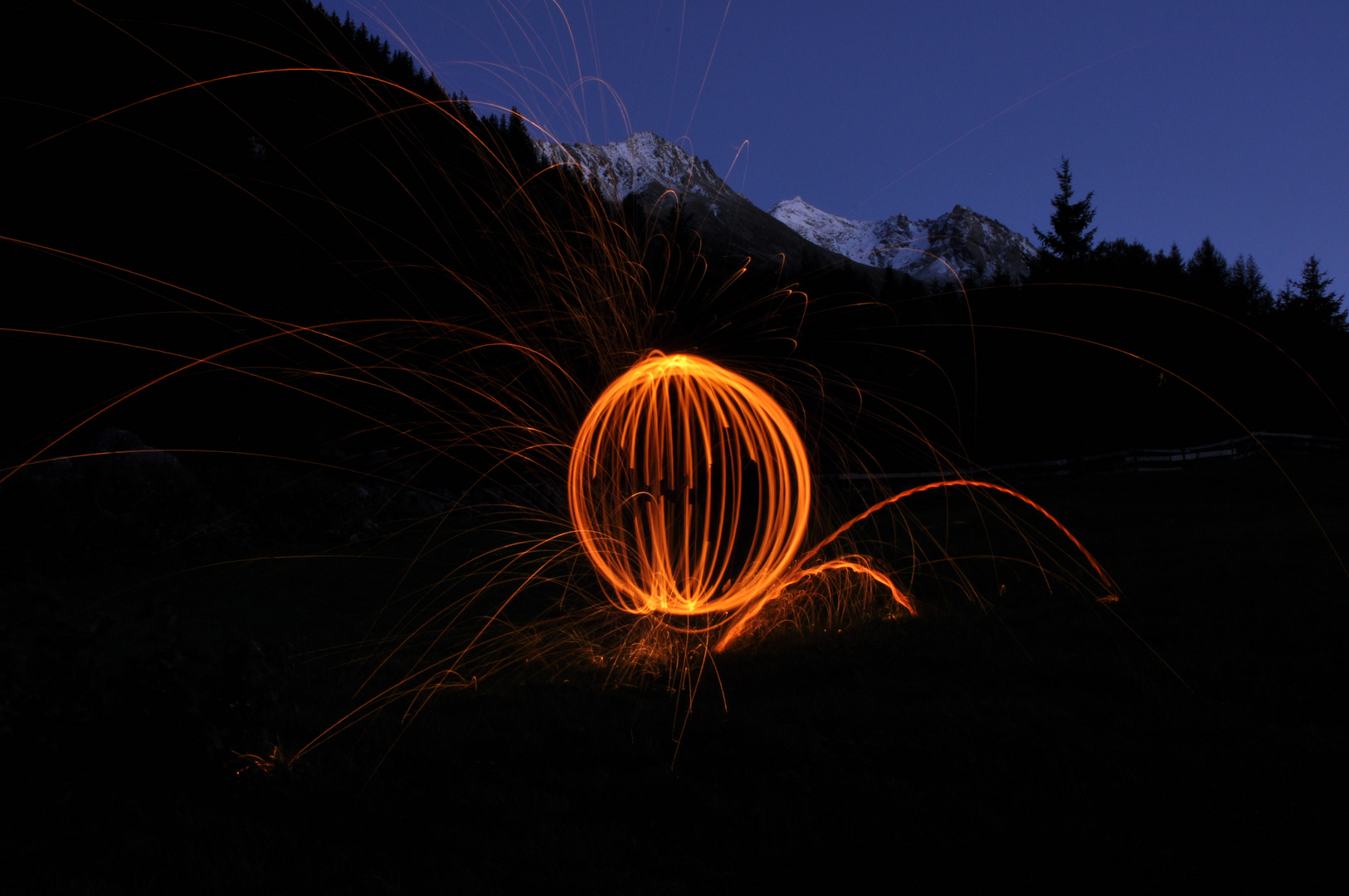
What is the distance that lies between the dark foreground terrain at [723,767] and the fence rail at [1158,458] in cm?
1536

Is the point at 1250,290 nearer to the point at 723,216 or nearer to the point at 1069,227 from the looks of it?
the point at 1069,227

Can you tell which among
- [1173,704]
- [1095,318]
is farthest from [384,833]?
[1095,318]

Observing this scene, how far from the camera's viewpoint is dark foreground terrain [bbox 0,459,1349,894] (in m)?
3.01

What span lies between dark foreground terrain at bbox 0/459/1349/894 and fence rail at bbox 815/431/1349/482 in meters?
15.4

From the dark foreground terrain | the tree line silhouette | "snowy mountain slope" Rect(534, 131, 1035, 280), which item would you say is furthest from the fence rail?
the dark foreground terrain

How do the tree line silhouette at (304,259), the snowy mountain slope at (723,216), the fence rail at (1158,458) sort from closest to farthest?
the snowy mountain slope at (723,216)
the tree line silhouette at (304,259)
the fence rail at (1158,458)

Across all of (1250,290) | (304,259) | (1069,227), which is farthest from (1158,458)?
(1250,290)

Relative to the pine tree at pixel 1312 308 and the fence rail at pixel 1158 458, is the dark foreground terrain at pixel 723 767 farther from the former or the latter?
the pine tree at pixel 1312 308

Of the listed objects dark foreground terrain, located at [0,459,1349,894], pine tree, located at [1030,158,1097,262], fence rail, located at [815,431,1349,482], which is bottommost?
dark foreground terrain, located at [0,459,1349,894]

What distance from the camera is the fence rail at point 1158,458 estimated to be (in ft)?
68.8

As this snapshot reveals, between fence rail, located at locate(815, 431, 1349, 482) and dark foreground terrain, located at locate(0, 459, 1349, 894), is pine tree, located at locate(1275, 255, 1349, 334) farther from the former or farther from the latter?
dark foreground terrain, located at locate(0, 459, 1349, 894)

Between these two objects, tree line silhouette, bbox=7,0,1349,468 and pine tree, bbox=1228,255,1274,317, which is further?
pine tree, bbox=1228,255,1274,317

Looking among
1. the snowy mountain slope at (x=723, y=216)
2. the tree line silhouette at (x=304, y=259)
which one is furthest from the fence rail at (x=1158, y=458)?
the snowy mountain slope at (x=723, y=216)

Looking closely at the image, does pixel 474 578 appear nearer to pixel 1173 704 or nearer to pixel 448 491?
pixel 1173 704
